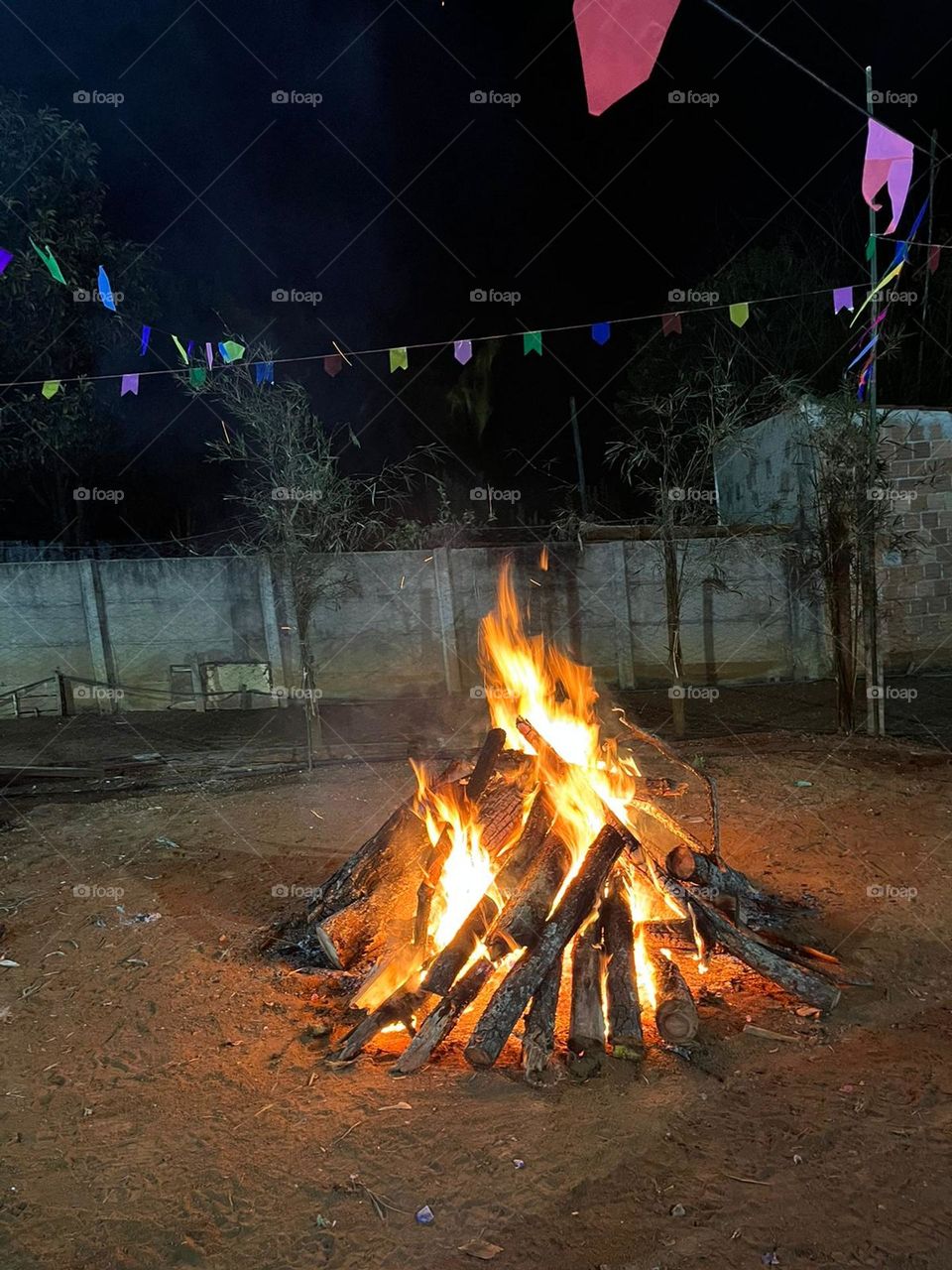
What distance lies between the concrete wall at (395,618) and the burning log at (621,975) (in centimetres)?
908

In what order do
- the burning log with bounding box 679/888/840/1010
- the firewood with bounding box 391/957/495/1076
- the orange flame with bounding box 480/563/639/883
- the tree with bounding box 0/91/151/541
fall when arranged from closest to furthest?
1. the firewood with bounding box 391/957/495/1076
2. the burning log with bounding box 679/888/840/1010
3. the orange flame with bounding box 480/563/639/883
4. the tree with bounding box 0/91/151/541

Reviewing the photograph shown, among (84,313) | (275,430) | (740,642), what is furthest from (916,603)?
(84,313)

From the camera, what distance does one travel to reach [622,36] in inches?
204

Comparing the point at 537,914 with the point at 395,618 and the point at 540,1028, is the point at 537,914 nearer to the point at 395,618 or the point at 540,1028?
the point at 540,1028

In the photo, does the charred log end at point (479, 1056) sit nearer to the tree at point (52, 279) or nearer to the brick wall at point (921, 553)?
the brick wall at point (921, 553)

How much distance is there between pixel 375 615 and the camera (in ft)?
44.8

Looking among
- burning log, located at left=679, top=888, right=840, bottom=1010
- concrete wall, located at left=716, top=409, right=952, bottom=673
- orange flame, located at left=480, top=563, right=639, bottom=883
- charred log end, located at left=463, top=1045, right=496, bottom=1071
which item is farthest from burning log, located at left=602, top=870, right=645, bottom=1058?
concrete wall, located at left=716, top=409, right=952, bottom=673

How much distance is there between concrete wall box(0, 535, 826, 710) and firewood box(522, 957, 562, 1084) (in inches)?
379

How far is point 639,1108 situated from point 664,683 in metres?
10.6

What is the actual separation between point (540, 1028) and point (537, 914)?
27.9 inches

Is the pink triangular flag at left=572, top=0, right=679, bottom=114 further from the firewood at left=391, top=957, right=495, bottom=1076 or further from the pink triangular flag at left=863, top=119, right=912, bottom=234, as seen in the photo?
the firewood at left=391, top=957, right=495, bottom=1076

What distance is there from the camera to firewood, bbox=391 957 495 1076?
3.88 m

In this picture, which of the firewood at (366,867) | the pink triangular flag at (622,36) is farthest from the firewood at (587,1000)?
the pink triangular flag at (622,36)

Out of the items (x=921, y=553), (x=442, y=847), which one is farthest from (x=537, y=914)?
(x=921, y=553)
